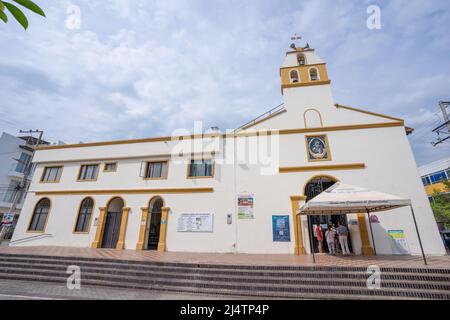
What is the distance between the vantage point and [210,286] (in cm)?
751

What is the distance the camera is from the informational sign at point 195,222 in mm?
13573

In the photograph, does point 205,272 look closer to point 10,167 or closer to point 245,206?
point 245,206

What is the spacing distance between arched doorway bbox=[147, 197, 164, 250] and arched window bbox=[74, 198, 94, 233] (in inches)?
174

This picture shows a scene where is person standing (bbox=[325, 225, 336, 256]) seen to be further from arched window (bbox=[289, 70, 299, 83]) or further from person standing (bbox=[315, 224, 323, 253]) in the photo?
arched window (bbox=[289, 70, 299, 83])

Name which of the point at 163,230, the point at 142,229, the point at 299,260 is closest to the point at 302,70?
the point at 299,260

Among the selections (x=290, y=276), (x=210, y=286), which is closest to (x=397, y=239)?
(x=290, y=276)

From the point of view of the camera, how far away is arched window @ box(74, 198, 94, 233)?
15188mm

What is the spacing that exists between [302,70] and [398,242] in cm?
1244

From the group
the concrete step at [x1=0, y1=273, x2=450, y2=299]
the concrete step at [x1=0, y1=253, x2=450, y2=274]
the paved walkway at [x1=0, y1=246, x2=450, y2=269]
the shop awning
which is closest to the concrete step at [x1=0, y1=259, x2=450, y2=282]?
the concrete step at [x1=0, y1=253, x2=450, y2=274]

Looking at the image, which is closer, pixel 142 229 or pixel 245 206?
pixel 245 206

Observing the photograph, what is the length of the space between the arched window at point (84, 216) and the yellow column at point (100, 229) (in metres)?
0.99

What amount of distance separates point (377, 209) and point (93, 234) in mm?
17236

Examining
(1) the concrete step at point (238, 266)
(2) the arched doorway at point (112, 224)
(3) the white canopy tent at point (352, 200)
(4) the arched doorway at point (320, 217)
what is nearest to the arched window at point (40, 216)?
(2) the arched doorway at point (112, 224)

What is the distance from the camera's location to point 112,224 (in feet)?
49.3
